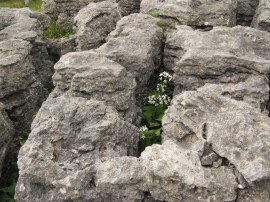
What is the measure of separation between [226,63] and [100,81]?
4134mm

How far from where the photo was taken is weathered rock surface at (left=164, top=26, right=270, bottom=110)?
12250mm

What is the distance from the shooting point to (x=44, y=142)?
10.2 meters

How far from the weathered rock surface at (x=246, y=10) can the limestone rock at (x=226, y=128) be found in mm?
11401

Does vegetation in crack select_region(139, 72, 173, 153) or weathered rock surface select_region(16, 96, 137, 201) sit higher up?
weathered rock surface select_region(16, 96, 137, 201)

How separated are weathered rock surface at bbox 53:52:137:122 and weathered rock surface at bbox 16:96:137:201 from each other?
0.94 m

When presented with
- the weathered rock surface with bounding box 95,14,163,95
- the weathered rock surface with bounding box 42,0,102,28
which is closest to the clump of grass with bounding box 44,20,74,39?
the weathered rock surface with bounding box 42,0,102,28

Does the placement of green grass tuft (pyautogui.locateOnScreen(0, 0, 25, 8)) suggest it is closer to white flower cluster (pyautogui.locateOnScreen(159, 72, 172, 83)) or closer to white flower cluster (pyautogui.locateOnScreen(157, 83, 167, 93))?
white flower cluster (pyautogui.locateOnScreen(159, 72, 172, 83))

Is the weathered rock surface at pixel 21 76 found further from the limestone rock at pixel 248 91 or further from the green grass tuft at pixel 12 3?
the green grass tuft at pixel 12 3

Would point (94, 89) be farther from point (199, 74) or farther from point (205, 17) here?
point (205, 17)

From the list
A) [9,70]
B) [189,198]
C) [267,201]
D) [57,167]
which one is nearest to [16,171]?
[9,70]

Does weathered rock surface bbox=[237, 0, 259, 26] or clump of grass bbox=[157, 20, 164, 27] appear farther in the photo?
weathered rock surface bbox=[237, 0, 259, 26]

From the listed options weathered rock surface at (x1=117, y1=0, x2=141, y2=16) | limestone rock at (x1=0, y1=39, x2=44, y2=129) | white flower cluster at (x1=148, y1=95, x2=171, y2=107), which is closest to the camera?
white flower cluster at (x1=148, y1=95, x2=171, y2=107)

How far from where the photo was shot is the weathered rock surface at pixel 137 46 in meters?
13.9

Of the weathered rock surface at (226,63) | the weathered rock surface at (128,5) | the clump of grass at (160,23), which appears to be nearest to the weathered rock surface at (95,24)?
the clump of grass at (160,23)
